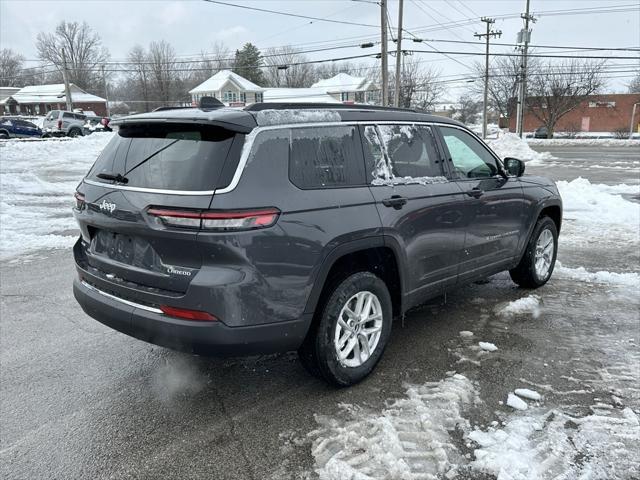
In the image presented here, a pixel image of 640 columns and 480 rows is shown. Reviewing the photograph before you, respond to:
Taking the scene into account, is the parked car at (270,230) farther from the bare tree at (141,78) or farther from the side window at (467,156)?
the bare tree at (141,78)

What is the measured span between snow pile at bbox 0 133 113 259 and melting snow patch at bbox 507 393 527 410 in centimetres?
699

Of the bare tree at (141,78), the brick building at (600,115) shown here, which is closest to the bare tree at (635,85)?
the brick building at (600,115)

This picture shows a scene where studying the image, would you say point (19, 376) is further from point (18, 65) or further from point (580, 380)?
point (18, 65)

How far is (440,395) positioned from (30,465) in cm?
247

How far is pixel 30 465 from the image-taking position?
276 cm

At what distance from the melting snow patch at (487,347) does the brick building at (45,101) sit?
260 feet

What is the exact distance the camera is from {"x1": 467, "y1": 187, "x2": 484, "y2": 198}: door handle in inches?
172

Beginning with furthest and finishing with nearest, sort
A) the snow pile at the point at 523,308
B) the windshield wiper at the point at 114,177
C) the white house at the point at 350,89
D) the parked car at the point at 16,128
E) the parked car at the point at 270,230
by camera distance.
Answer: the white house at the point at 350,89, the parked car at the point at 16,128, the snow pile at the point at 523,308, the windshield wiper at the point at 114,177, the parked car at the point at 270,230

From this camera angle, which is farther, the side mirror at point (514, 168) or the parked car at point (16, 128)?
the parked car at point (16, 128)

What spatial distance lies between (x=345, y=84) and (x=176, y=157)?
225 feet

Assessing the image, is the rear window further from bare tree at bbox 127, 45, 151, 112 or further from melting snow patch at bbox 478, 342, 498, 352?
bare tree at bbox 127, 45, 151, 112

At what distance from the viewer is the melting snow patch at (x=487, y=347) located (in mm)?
4109

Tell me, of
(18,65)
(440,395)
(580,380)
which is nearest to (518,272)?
(580,380)

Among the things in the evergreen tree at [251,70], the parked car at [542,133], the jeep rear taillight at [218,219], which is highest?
the evergreen tree at [251,70]
